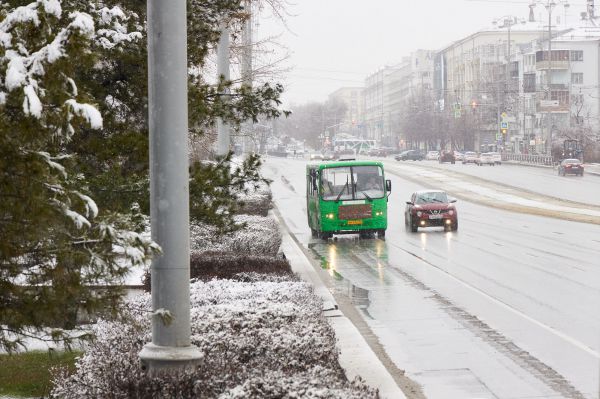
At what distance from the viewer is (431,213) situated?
43281mm

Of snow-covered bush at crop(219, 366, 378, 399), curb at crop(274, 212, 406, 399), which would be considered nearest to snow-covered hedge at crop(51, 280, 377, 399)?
snow-covered bush at crop(219, 366, 378, 399)

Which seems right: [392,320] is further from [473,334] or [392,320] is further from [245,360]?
[245,360]

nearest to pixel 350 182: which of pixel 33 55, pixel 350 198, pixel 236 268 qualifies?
pixel 350 198

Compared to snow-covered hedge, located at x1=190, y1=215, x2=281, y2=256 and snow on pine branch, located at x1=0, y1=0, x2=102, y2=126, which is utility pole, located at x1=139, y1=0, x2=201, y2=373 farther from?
snow-covered hedge, located at x1=190, y1=215, x2=281, y2=256

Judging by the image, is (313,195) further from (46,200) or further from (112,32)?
(46,200)

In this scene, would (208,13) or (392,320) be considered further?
(392,320)

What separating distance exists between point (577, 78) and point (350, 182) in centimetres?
10865

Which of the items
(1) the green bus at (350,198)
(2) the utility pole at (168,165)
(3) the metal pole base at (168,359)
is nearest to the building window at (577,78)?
(1) the green bus at (350,198)

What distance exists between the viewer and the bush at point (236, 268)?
16031 mm

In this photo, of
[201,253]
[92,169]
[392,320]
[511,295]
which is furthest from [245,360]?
[511,295]

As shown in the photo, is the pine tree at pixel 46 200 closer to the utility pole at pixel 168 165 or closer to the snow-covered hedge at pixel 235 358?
the snow-covered hedge at pixel 235 358

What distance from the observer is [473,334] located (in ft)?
52.6

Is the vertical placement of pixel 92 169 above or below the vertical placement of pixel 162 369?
above

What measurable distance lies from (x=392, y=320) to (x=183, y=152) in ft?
33.0
